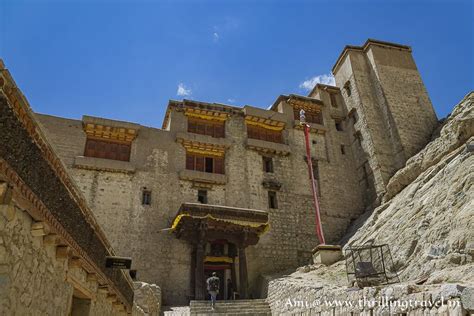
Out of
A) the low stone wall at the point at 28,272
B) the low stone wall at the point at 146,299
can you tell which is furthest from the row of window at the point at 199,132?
the low stone wall at the point at 28,272

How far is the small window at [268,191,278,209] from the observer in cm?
2257

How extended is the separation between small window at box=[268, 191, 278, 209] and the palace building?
0.07 metres

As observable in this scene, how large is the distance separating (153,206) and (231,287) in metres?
6.06

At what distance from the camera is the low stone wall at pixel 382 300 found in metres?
5.02

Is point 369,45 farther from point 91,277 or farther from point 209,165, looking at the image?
point 91,277

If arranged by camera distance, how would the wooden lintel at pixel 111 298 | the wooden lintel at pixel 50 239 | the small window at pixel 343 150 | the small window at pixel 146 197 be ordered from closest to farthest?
the wooden lintel at pixel 50 239 < the wooden lintel at pixel 111 298 < the small window at pixel 146 197 < the small window at pixel 343 150

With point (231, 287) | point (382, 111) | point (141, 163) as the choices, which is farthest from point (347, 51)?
point (231, 287)

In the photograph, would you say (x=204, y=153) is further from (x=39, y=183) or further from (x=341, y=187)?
(x=39, y=183)

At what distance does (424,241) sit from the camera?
40.7 ft

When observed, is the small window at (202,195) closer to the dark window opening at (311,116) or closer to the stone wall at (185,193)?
the stone wall at (185,193)

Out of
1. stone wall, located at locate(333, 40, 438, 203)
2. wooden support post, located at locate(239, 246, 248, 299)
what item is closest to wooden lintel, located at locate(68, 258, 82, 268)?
wooden support post, located at locate(239, 246, 248, 299)

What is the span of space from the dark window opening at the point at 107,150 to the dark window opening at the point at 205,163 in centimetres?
367

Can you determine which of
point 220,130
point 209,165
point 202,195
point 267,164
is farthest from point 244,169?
point 202,195

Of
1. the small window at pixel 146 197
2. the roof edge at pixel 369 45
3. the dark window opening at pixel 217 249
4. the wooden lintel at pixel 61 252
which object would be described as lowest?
the wooden lintel at pixel 61 252
